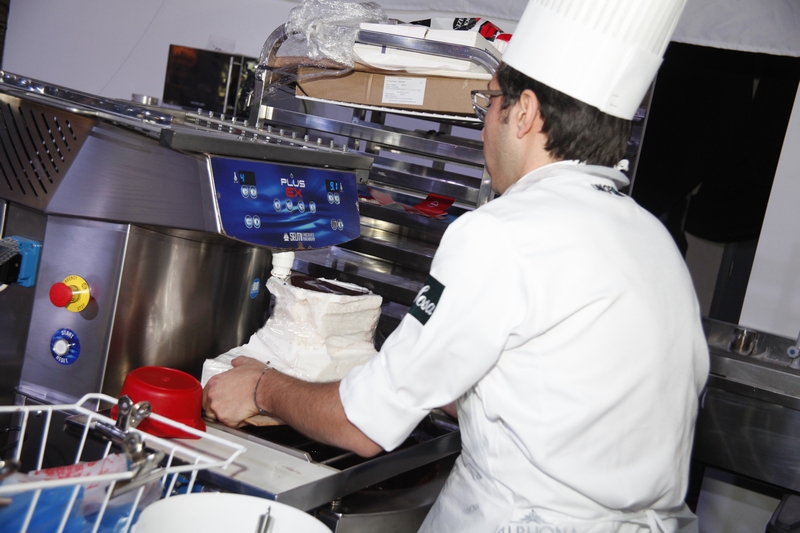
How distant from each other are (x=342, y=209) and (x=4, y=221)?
621 millimetres

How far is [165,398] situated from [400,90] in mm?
1069

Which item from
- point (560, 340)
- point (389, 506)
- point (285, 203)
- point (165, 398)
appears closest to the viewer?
point (560, 340)

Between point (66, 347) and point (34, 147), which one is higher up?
point (34, 147)

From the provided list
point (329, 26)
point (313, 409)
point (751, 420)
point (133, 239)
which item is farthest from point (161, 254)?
point (751, 420)

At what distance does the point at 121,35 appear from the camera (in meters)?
4.56

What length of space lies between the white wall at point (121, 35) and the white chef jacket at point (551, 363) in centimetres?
352

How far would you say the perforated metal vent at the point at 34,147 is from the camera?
46.6 inches

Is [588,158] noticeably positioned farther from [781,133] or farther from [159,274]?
[781,133]

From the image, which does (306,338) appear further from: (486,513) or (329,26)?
(329,26)

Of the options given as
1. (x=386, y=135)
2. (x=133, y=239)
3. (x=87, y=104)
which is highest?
(x=386, y=135)

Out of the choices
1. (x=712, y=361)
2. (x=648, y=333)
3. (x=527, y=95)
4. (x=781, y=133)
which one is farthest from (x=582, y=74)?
(x=781, y=133)

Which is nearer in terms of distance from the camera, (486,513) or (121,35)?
(486,513)

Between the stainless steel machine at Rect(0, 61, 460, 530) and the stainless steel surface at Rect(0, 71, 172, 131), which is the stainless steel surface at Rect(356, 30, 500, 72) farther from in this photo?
the stainless steel surface at Rect(0, 71, 172, 131)

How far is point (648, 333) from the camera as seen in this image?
1.00m
